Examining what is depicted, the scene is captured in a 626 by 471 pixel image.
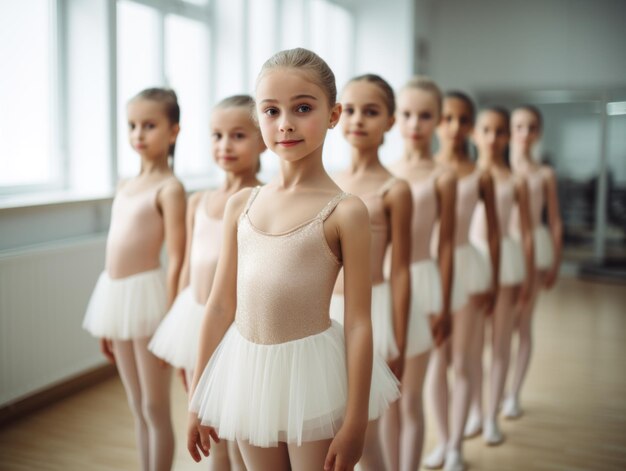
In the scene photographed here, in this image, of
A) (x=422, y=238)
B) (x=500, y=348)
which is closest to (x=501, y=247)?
(x=500, y=348)

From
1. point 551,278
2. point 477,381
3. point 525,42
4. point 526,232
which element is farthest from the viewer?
point 525,42

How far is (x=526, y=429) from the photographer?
3422mm

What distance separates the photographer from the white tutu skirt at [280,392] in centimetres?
137

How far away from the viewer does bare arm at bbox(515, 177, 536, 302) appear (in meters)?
3.49

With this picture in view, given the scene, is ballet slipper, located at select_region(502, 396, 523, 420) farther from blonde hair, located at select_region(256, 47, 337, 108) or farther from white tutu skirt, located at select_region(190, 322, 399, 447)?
blonde hair, located at select_region(256, 47, 337, 108)

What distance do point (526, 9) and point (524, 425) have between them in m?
5.88

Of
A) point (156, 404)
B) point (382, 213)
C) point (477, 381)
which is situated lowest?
point (477, 381)

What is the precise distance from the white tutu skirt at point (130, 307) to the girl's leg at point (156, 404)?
5cm

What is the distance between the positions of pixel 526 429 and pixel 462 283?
0.97 m

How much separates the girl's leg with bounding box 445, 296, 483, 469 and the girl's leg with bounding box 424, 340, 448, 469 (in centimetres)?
4

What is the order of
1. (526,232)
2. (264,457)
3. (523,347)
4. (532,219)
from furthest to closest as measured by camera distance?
(532,219) → (523,347) → (526,232) → (264,457)

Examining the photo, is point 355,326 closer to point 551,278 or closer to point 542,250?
point 551,278

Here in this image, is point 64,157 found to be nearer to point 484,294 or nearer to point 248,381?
point 484,294

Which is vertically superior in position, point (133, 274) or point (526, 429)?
point (133, 274)
